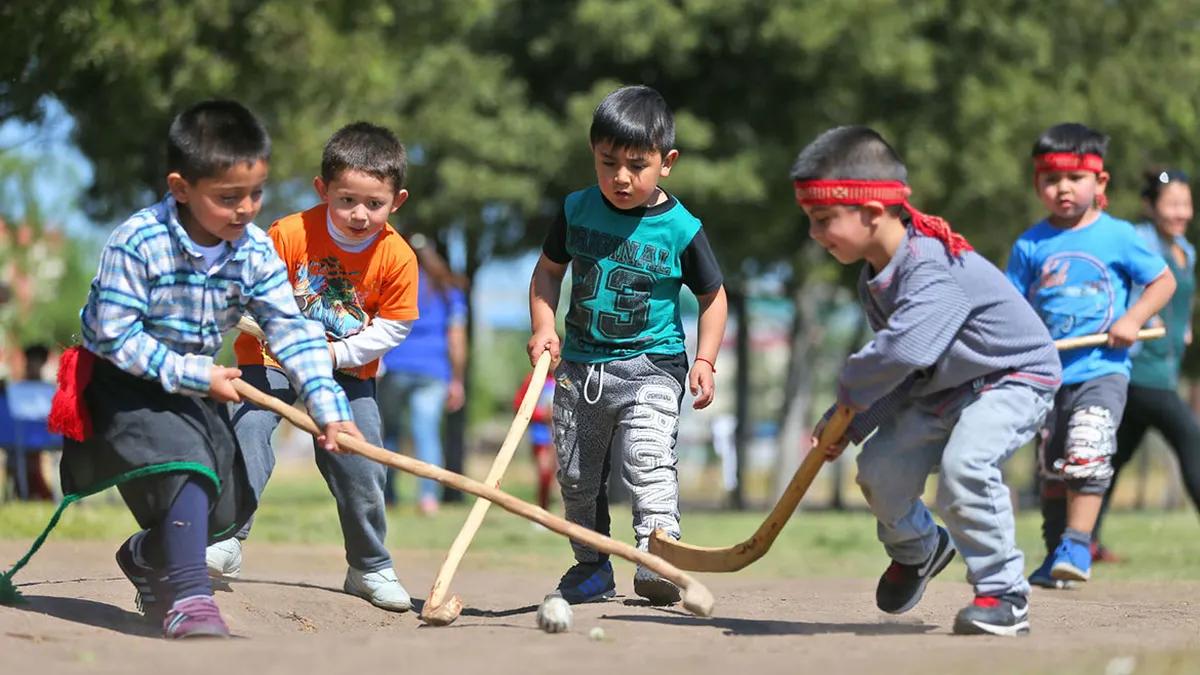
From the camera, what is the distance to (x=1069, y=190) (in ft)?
23.1

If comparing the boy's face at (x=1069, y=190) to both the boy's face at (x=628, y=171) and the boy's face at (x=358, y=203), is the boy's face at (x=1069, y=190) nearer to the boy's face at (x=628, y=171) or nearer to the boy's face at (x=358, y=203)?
the boy's face at (x=628, y=171)

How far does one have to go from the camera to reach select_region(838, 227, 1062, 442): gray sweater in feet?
15.8

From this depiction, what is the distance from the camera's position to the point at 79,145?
12555mm

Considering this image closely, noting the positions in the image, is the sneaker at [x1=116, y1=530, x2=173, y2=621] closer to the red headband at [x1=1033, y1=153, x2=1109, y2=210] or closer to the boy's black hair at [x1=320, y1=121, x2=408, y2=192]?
the boy's black hair at [x1=320, y1=121, x2=408, y2=192]

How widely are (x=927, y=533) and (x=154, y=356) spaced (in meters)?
2.50

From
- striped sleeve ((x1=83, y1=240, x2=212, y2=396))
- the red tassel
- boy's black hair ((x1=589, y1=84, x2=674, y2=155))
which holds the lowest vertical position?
the red tassel

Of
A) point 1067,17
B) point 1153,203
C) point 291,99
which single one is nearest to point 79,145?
point 291,99

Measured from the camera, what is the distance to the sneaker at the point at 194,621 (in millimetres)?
4840

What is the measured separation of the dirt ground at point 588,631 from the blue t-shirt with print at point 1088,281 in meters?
1.01

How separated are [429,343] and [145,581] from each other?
24.6ft

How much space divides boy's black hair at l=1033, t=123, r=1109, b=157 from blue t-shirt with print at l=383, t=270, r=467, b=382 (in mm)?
6229

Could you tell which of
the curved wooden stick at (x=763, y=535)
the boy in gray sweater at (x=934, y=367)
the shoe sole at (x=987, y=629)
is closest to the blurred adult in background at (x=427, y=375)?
the curved wooden stick at (x=763, y=535)

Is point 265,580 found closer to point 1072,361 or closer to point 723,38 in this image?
point 1072,361

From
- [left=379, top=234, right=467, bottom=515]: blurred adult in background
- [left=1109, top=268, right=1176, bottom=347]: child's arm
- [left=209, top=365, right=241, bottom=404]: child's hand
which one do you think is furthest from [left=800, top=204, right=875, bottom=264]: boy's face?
[left=379, top=234, right=467, bottom=515]: blurred adult in background
